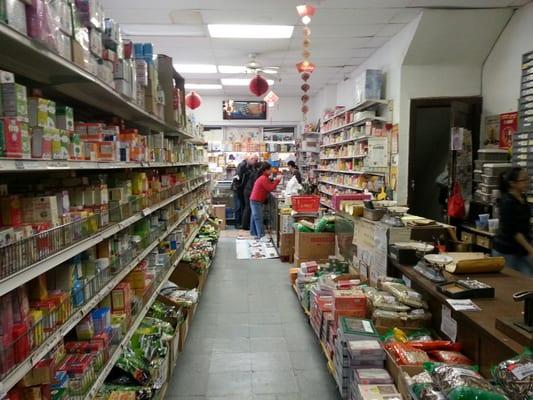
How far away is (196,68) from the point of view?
946 centimetres

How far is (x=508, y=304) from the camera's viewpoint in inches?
94.8

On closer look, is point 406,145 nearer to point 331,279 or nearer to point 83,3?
point 331,279

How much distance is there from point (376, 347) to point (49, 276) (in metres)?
1.92

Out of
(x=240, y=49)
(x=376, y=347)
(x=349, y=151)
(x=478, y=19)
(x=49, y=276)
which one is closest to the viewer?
(x=49, y=276)

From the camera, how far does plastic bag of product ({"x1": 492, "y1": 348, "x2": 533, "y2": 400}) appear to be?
155cm

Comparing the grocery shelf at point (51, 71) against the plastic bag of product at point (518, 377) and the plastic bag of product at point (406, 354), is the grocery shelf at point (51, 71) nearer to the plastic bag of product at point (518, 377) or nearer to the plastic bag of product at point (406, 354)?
the plastic bag of product at point (518, 377)

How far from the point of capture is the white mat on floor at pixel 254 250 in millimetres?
7871

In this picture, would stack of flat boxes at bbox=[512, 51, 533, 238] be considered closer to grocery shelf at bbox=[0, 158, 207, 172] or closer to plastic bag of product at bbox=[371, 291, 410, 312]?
plastic bag of product at bbox=[371, 291, 410, 312]

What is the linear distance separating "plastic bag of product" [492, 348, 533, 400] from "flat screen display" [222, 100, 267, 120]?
12133 mm

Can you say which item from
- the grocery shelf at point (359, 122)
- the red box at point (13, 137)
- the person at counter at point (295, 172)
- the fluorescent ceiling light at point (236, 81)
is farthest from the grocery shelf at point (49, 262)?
the fluorescent ceiling light at point (236, 81)

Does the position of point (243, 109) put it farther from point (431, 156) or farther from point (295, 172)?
point (431, 156)

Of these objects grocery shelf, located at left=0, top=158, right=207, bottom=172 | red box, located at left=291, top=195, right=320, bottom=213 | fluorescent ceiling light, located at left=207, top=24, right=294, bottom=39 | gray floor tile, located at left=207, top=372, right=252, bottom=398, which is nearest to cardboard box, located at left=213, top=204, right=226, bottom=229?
red box, located at left=291, top=195, right=320, bottom=213

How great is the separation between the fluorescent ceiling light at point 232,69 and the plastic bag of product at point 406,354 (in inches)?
304

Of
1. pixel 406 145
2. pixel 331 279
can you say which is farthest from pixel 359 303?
pixel 406 145
